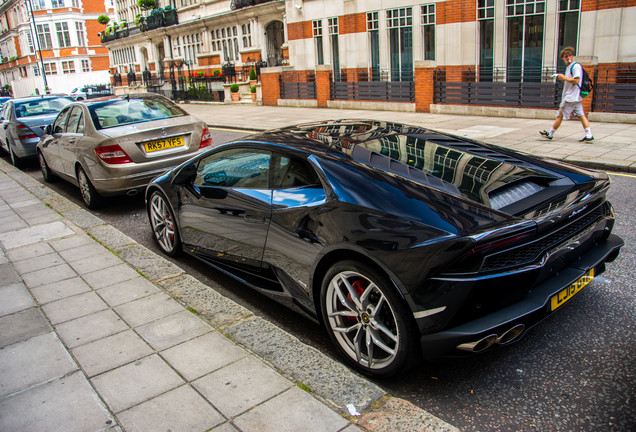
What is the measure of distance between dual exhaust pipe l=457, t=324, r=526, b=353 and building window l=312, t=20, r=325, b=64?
22.6 m

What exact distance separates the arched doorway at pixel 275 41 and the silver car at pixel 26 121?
2039 centimetres

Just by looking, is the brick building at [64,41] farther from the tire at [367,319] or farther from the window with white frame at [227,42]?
the tire at [367,319]

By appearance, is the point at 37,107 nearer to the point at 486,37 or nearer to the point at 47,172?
the point at 47,172

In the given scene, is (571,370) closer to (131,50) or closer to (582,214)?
(582,214)

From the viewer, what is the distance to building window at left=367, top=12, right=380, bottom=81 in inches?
844

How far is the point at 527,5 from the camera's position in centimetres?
1650

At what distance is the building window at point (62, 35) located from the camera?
227 feet

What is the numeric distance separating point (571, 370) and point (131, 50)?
181 ft

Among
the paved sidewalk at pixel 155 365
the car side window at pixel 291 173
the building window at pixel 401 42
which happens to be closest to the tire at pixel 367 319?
the paved sidewalk at pixel 155 365

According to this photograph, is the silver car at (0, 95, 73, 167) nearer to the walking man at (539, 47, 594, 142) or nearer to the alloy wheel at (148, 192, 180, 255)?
the alloy wheel at (148, 192, 180, 255)

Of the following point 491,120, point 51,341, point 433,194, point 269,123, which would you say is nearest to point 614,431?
point 433,194

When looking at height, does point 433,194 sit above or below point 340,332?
above

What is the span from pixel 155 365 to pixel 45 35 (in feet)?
258

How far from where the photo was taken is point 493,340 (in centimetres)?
282
